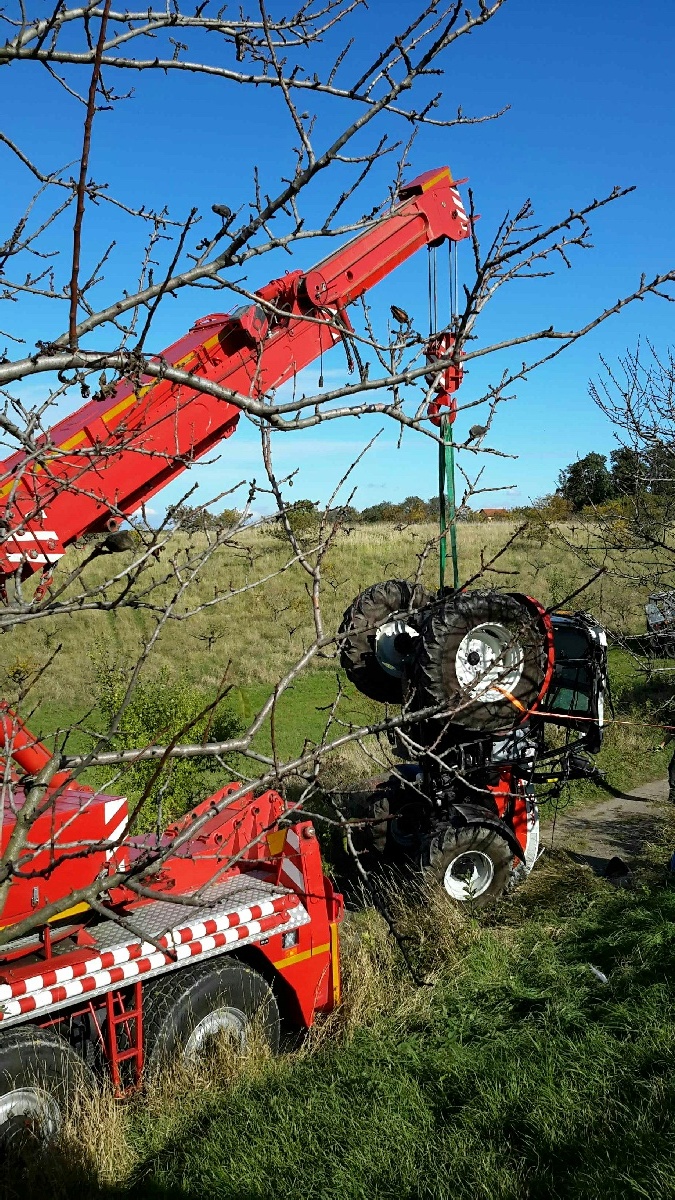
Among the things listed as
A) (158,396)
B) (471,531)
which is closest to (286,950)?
(158,396)

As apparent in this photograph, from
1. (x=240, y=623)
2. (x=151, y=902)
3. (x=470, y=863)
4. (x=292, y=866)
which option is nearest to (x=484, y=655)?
(x=470, y=863)

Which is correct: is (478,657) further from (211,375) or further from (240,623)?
(240,623)

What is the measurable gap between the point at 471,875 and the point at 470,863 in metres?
0.09

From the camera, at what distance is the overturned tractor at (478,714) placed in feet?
21.1

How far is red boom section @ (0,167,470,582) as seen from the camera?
5176 mm

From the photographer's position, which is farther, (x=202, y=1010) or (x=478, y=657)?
(x=478, y=657)

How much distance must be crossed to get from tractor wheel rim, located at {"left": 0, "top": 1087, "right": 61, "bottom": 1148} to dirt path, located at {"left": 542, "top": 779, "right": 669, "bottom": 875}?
5395mm

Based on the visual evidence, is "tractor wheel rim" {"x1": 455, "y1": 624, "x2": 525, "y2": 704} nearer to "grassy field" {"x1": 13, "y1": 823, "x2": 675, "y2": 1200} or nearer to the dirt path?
"grassy field" {"x1": 13, "y1": 823, "x2": 675, "y2": 1200}

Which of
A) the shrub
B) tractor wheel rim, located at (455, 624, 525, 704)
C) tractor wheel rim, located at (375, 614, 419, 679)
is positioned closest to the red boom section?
tractor wheel rim, located at (375, 614, 419, 679)

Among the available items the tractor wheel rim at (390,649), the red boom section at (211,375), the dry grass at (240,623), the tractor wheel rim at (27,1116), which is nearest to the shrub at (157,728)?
the tractor wheel rim at (390,649)

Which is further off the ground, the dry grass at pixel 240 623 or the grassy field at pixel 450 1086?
the dry grass at pixel 240 623

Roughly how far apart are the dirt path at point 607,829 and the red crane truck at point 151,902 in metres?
3.76

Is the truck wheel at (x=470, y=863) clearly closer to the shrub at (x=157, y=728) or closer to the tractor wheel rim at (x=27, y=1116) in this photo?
the shrub at (x=157, y=728)

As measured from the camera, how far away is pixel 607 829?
389 inches
